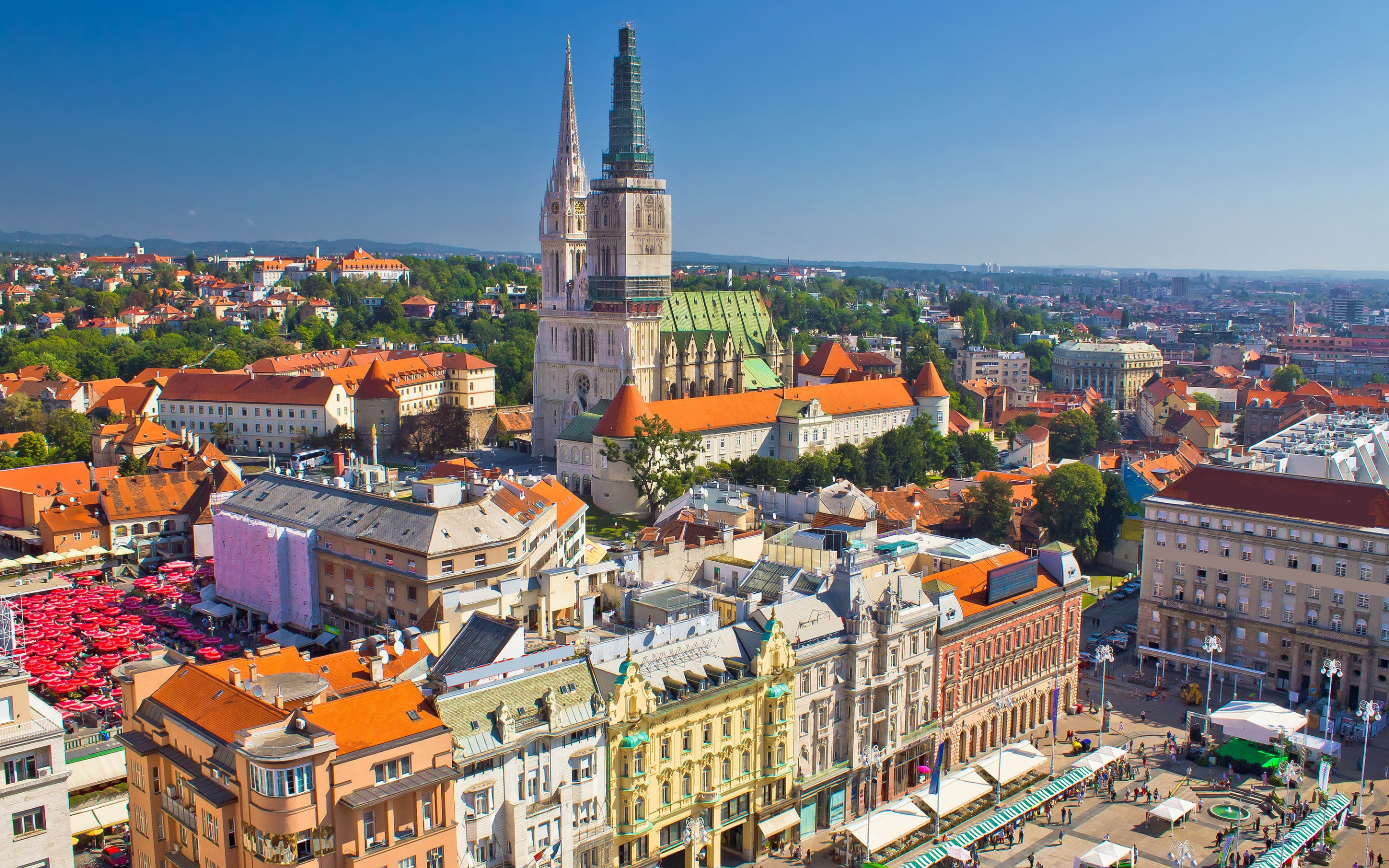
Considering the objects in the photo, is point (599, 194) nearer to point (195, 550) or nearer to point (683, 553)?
point (195, 550)

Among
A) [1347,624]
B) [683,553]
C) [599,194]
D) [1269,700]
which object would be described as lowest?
[1269,700]

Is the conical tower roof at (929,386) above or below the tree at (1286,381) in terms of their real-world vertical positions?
above

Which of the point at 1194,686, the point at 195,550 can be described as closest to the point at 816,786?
the point at 1194,686

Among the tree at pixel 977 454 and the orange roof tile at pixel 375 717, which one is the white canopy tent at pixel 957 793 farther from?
the tree at pixel 977 454

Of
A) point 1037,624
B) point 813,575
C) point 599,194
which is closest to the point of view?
point 813,575

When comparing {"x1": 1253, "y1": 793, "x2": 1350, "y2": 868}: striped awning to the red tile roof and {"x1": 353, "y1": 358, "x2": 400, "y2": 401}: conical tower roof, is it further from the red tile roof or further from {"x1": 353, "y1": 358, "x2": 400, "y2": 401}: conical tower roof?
{"x1": 353, "y1": 358, "x2": 400, "y2": 401}: conical tower roof

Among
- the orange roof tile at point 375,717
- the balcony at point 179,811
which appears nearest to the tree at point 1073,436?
the orange roof tile at point 375,717
